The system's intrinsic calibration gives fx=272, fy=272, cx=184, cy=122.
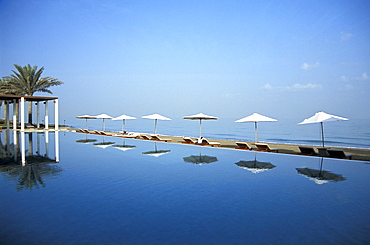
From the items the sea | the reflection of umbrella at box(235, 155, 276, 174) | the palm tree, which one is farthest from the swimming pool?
the palm tree

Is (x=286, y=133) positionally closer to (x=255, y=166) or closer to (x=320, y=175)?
(x=255, y=166)

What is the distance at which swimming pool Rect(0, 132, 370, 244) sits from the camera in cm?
409

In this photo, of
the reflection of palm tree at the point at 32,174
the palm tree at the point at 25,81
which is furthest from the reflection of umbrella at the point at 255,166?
the palm tree at the point at 25,81

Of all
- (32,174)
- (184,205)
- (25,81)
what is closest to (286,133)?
(25,81)

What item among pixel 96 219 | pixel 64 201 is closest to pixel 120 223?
pixel 96 219

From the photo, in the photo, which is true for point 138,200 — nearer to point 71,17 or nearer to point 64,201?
point 64,201

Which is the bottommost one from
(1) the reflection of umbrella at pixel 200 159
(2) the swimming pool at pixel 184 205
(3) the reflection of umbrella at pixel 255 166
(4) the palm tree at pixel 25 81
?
(2) the swimming pool at pixel 184 205

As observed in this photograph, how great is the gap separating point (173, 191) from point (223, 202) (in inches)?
52.6

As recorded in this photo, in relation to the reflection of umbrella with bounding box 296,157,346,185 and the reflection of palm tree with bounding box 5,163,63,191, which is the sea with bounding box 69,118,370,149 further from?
the reflection of palm tree with bounding box 5,163,63,191

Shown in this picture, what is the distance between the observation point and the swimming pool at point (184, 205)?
4.09 m

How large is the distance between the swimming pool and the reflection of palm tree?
31 mm

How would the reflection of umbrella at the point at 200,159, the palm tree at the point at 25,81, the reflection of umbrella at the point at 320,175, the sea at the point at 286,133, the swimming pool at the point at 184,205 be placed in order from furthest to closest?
1. the palm tree at the point at 25,81
2. the sea at the point at 286,133
3. the reflection of umbrella at the point at 200,159
4. the reflection of umbrella at the point at 320,175
5. the swimming pool at the point at 184,205

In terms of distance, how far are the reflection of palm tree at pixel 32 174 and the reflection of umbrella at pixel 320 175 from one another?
738 cm

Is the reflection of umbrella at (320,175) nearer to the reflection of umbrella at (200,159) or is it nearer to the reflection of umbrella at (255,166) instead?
the reflection of umbrella at (255,166)
